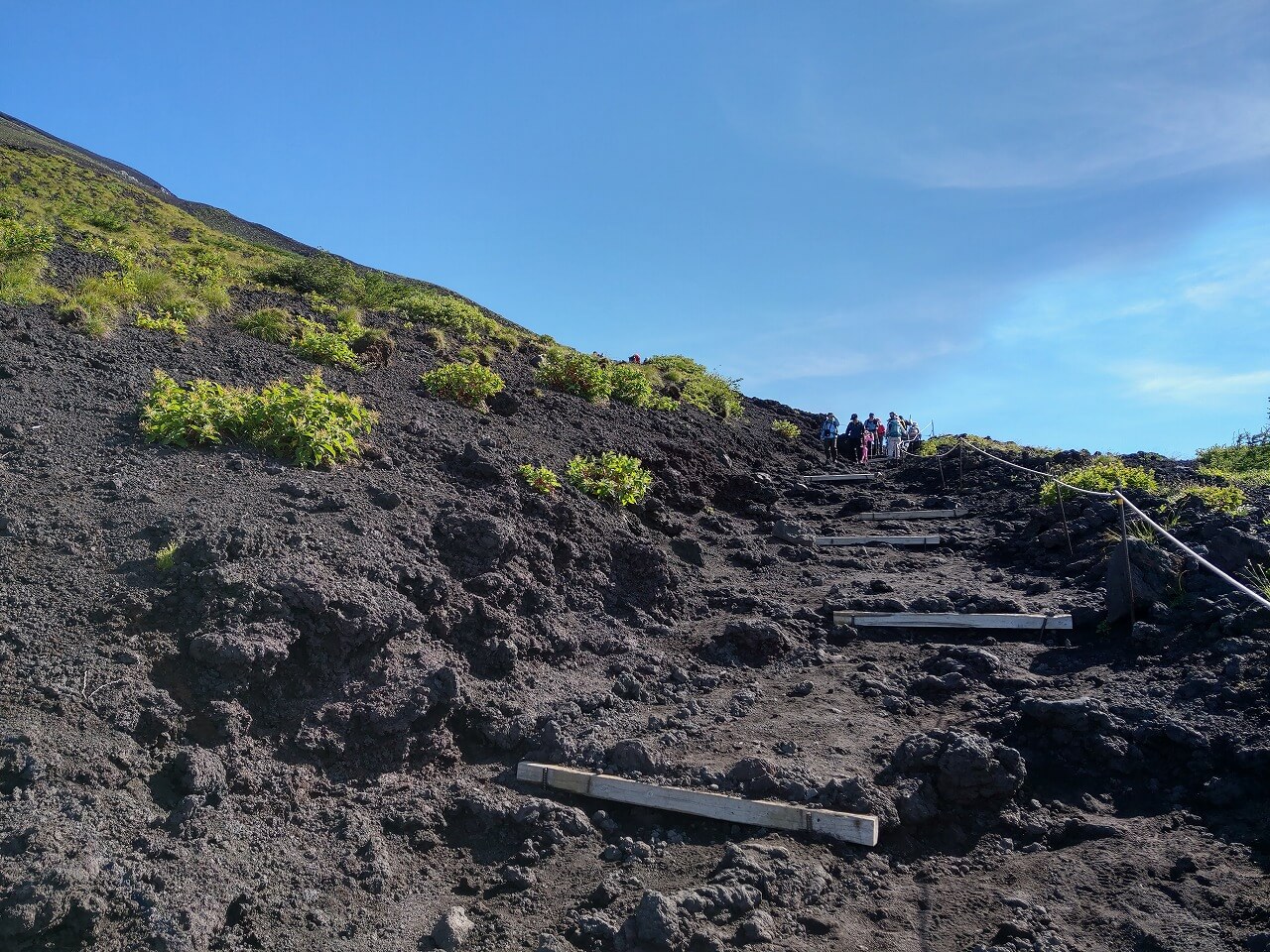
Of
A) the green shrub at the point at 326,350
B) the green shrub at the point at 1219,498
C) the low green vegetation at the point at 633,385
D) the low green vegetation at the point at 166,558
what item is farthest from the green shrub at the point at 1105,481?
the low green vegetation at the point at 166,558

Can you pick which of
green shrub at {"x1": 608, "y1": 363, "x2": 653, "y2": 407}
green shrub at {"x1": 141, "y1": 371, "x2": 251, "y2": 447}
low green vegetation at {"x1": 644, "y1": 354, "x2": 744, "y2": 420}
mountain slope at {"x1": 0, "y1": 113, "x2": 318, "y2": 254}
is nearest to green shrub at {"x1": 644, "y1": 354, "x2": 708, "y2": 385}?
low green vegetation at {"x1": 644, "y1": 354, "x2": 744, "y2": 420}

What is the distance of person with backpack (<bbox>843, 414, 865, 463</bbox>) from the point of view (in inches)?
790

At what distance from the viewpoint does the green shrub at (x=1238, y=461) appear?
1259 cm

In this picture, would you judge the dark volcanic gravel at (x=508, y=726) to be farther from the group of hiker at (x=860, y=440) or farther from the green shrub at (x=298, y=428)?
the group of hiker at (x=860, y=440)

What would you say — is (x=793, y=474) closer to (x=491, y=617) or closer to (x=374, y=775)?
(x=491, y=617)

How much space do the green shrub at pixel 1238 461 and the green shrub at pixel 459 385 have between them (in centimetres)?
986

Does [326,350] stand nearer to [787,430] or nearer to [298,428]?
[298,428]

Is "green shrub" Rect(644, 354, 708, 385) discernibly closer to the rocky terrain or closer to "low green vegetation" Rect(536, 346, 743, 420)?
"low green vegetation" Rect(536, 346, 743, 420)

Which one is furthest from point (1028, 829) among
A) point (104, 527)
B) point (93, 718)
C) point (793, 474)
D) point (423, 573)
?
point (793, 474)

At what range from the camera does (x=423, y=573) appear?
6.07 meters

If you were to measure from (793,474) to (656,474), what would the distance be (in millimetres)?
5434

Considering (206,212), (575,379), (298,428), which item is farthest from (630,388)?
(206,212)

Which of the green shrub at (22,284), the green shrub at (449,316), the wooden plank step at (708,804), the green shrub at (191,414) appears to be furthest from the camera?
the green shrub at (449,316)

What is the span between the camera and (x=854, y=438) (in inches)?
797
